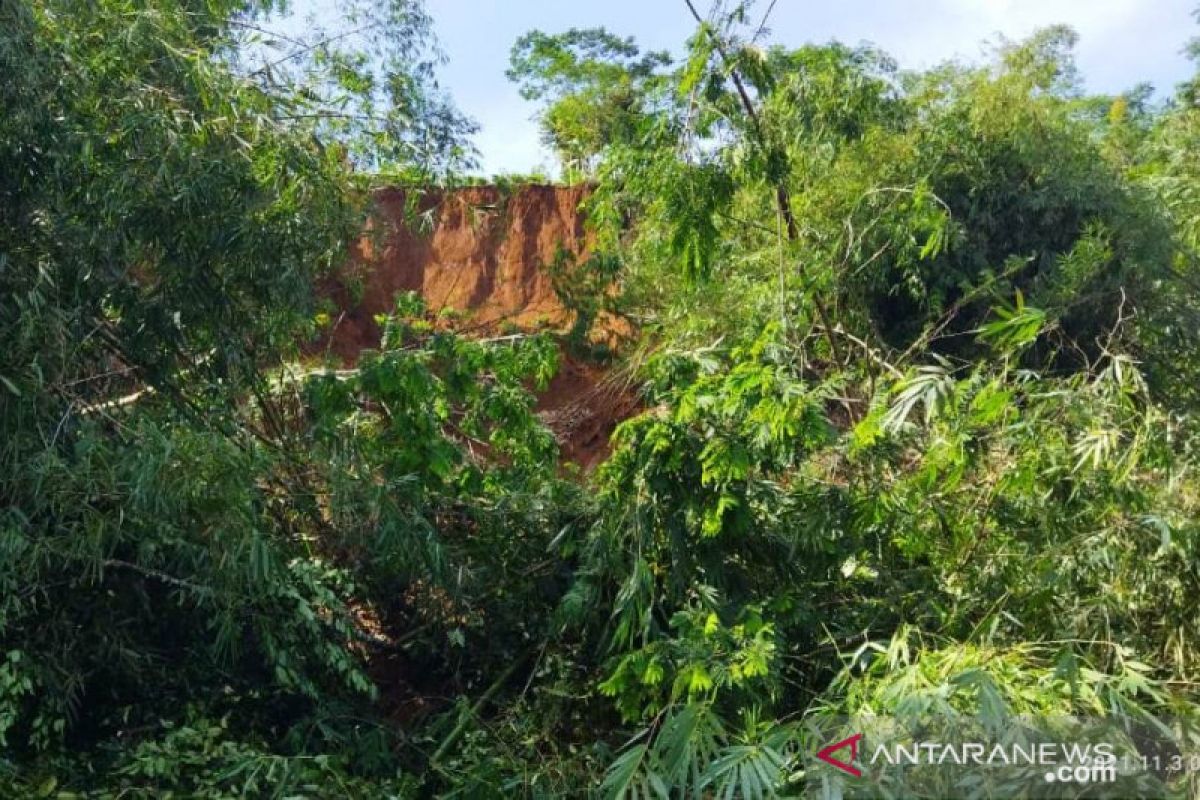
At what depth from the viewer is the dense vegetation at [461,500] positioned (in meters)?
4.52

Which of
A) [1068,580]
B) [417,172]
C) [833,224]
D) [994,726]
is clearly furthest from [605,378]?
[994,726]

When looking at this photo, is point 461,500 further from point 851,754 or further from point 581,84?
point 581,84

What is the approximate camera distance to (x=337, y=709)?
518 centimetres

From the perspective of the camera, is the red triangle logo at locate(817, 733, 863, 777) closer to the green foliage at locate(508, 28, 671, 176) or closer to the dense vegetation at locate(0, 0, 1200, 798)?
the dense vegetation at locate(0, 0, 1200, 798)

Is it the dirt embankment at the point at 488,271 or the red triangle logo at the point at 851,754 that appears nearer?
the red triangle logo at the point at 851,754

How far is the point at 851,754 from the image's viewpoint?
3986 mm

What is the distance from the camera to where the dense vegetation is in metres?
4.52

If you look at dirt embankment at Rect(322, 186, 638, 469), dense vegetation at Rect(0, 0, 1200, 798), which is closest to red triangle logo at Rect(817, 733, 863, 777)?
dense vegetation at Rect(0, 0, 1200, 798)

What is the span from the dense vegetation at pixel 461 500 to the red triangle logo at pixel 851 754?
0.11 metres

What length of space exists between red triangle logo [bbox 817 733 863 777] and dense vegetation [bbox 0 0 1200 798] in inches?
4.3

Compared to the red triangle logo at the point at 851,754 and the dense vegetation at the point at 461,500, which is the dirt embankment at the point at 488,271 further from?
the red triangle logo at the point at 851,754

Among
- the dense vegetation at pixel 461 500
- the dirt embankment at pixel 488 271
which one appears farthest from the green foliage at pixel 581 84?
the dense vegetation at pixel 461 500

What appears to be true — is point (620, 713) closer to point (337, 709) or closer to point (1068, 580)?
point (337, 709)

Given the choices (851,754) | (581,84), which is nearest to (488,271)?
(581,84)
